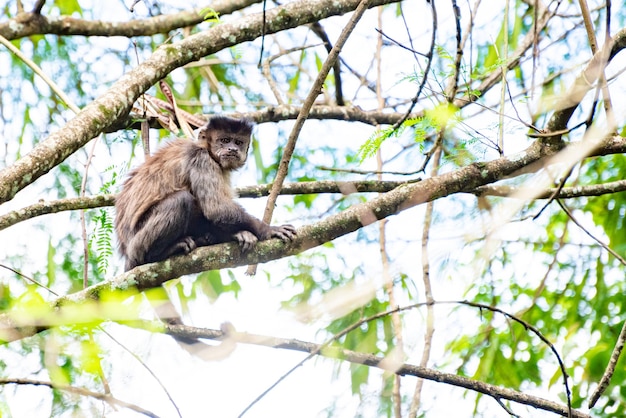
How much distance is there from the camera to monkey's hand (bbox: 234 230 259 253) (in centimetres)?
536

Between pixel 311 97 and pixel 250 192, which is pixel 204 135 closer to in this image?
pixel 250 192

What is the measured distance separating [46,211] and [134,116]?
1.37 meters

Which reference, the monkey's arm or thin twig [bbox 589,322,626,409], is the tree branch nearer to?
thin twig [bbox 589,322,626,409]

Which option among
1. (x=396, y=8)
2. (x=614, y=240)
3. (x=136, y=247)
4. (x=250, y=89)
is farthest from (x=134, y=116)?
(x=614, y=240)

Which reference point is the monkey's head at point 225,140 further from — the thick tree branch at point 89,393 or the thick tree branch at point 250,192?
the thick tree branch at point 89,393

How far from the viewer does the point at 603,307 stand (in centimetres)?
727

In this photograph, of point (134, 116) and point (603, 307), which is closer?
point (134, 116)

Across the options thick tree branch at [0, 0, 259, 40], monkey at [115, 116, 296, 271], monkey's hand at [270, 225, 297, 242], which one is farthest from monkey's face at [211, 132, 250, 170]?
monkey's hand at [270, 225, 297, 242]

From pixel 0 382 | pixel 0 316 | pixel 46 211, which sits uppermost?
pixel 46 211

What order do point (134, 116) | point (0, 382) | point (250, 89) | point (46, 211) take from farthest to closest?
point (250, 89)
point (134, 116)
point (46, 211)
point (0, 382)

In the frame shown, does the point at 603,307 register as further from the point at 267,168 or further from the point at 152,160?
the point at 152,160

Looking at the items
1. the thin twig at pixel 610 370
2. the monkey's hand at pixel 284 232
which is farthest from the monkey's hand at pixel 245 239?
the thin twig at pixel 610 370

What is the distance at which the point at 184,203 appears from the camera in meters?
6.27

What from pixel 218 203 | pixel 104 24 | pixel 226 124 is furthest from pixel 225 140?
pixel 104 24
